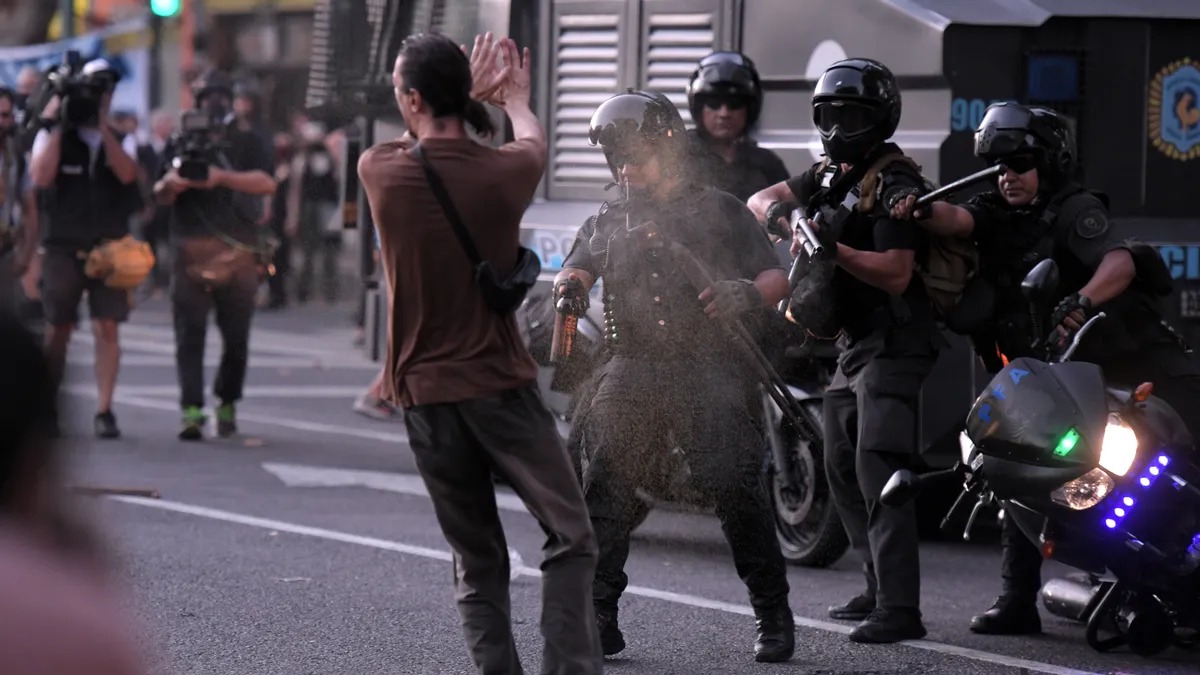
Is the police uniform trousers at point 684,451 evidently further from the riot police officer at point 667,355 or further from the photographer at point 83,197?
the photographer at point 83,197

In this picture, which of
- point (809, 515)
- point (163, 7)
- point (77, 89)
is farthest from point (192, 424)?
point (163, 7)

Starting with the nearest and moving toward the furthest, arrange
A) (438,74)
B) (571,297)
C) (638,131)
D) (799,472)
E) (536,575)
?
(438,74) → (571,297) → (638,131) → (536,575) → (799,472)

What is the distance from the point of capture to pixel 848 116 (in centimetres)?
620

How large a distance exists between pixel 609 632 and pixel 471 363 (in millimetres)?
1564

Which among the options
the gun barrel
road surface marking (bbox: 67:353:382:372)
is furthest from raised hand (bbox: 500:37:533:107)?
road surface marking (bbox: 67:353:382:372)

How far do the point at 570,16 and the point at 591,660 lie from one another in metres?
5.03

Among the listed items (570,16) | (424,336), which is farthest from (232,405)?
(424,336)

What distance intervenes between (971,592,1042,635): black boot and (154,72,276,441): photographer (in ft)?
19.5

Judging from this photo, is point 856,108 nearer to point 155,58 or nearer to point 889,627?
point 889,627

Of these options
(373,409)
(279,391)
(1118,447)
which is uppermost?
(1118,447)

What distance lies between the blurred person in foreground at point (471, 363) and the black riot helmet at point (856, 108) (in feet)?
5.24

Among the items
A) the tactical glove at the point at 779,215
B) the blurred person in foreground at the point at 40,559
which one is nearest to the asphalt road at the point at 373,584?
the tactical glove at the point at 779,215

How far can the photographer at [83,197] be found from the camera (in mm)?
11258

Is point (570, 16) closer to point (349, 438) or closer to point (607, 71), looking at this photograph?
point (607, 71)
